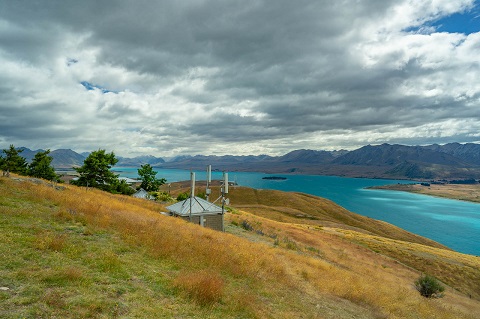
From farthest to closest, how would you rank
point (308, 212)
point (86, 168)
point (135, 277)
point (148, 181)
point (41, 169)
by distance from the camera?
point (308, 212) < point (148, 181) < point (41, 169) < point (86, 168) < point (135, 277)

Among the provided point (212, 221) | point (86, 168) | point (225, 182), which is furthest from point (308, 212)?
→ point (225, 182)

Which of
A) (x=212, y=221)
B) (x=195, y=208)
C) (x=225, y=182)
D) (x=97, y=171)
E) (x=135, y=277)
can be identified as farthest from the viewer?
(x=97, y=171)

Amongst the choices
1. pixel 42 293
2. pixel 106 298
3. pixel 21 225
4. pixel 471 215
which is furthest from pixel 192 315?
pixel 471 215

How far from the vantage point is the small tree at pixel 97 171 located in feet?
196

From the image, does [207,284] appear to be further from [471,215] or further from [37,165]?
[471,215]

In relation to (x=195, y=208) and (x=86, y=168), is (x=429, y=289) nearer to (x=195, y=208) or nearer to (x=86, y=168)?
(x=195, y=208)

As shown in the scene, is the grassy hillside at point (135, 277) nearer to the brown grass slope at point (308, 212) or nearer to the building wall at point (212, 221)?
the building wall at point (212, 221)

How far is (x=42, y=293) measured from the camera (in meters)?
7.52

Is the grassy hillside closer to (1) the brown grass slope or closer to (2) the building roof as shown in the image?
(2) the building roof

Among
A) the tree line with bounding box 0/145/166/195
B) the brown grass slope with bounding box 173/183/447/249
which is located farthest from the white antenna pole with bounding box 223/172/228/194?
the brown grass slope with bounding box 173/183/447/249

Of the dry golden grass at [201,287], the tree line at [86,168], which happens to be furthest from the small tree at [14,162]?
the dry golden grass at [201,287]

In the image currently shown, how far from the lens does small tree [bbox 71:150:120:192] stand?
5984cm

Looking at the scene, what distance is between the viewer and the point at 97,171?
6059cm

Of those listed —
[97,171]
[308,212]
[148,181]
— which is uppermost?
[97,171]
